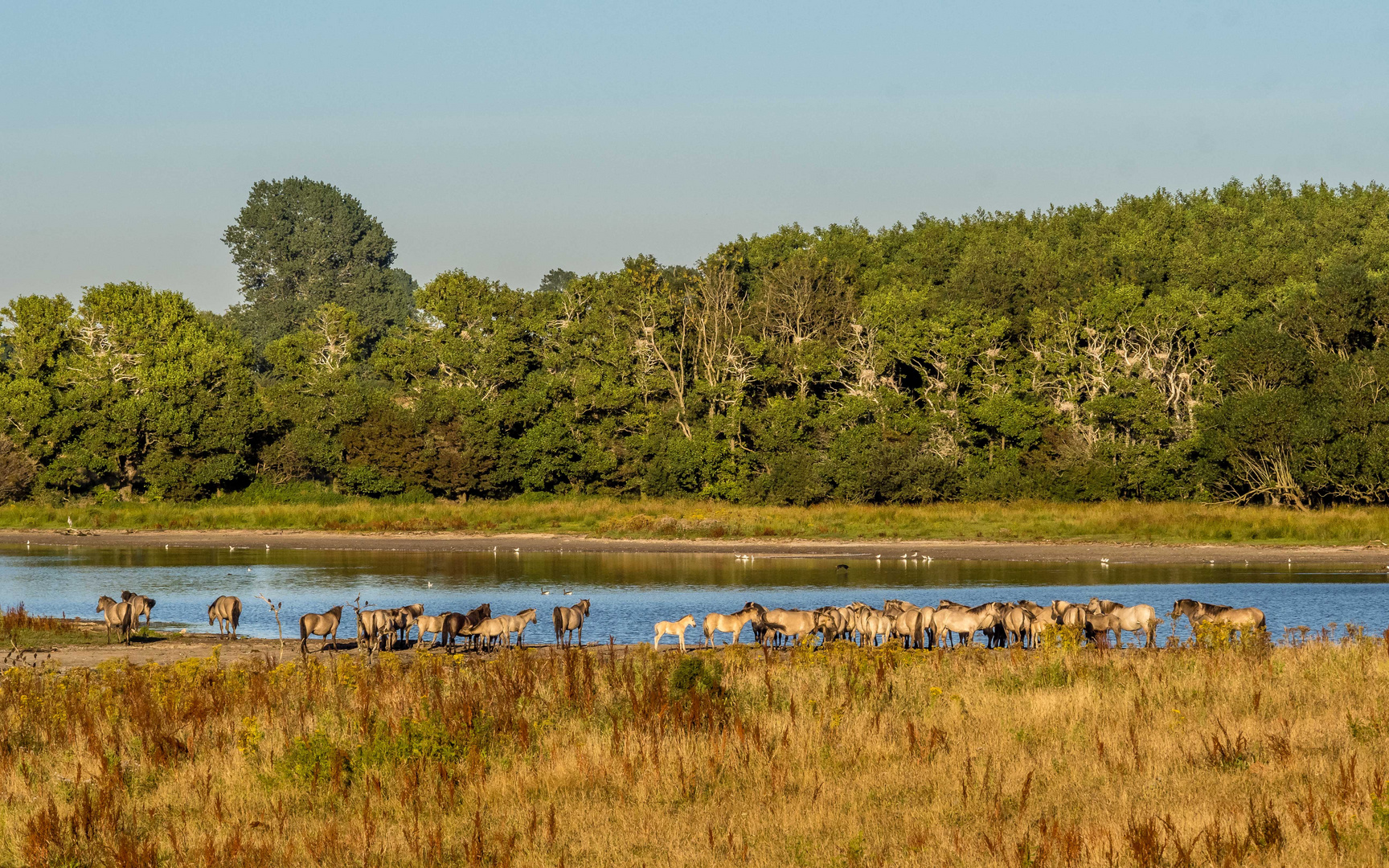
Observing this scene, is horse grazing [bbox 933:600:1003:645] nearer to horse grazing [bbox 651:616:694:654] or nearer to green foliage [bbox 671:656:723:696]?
horse grazing [bbox 651:616:694:654]

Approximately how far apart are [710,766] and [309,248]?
13759 cm

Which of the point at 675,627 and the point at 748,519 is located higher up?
the point at 748,519

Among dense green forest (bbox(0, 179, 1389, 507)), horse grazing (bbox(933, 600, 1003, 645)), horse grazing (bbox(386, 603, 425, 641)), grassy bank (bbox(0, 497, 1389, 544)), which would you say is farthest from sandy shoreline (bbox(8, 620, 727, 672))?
dense green forest (bbox(0, 179, 1389, 507))

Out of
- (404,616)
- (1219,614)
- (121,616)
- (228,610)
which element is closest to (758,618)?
(404,616)

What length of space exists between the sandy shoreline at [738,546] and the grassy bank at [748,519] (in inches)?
51.7

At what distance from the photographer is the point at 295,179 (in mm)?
142500

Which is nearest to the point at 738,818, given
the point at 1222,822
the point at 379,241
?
the point at 1222,822

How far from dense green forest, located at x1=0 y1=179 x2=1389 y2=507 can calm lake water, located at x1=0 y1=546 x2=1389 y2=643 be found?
52.4 feet

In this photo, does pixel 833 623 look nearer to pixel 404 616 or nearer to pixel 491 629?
pixel 491 629

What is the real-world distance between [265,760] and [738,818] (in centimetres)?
443

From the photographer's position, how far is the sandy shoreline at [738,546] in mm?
46594

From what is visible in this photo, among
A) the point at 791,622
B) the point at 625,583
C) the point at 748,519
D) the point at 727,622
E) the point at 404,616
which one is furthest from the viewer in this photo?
the point at 748,519

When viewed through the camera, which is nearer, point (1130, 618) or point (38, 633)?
point (1130, 618)

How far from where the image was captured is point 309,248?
13975 cm
